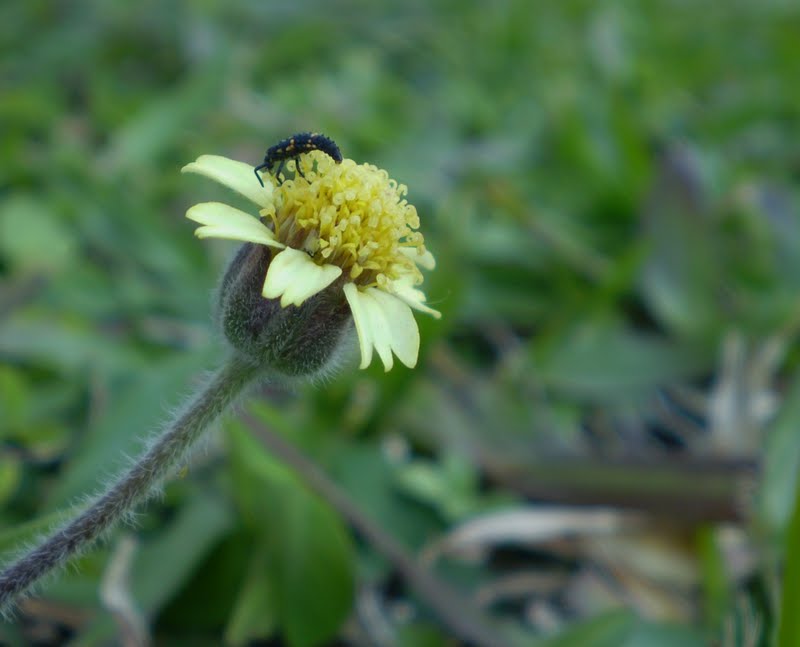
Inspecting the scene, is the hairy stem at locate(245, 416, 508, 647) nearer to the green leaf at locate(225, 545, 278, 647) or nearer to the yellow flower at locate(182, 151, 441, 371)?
the green leaf at locate(225, 545, 278, 647)

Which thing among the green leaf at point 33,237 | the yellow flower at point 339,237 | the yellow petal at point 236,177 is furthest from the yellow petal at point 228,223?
the green leaf at point 33,237

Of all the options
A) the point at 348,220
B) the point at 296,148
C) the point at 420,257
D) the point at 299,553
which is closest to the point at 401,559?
the point at 299,553

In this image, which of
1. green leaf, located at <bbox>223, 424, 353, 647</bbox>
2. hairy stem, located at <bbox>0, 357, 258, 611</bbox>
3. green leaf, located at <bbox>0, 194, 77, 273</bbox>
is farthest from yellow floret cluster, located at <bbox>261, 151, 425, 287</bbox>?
green leaf, located at <bbox>0, 194, 77, 273</bbox>

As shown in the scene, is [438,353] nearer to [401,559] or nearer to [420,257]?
[401,559]

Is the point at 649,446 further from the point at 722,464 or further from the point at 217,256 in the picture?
the point at 217,256

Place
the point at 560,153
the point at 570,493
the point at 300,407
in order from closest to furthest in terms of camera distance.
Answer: the point at 570,493 → the point at 300,407 → the point at 560,153

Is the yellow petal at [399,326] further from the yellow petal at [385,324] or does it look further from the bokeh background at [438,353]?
the bokeh background at [438,353]

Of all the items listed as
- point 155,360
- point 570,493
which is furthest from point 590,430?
point 155,360

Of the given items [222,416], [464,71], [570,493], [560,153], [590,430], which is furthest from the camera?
[464,71]
